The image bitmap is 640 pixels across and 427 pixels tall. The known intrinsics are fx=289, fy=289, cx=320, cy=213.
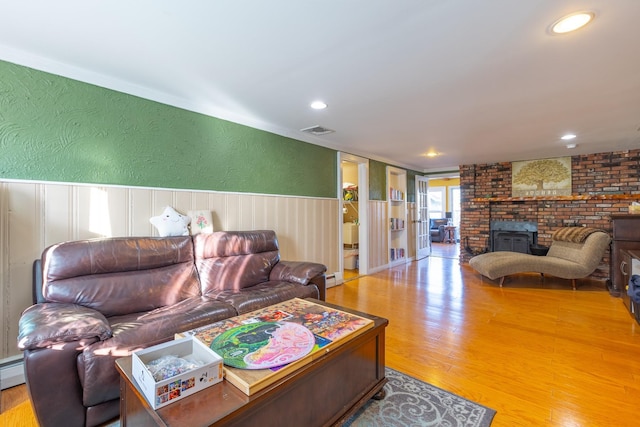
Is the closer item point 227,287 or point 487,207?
point 227,287

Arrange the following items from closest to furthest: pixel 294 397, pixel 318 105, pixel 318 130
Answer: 1. pixel 294 397
2. pixel 318 105
3. pixel 318 130

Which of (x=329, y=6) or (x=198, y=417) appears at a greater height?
(x=329, y=6)

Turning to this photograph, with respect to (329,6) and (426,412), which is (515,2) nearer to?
(329,6)

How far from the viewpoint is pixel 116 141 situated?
2404mm

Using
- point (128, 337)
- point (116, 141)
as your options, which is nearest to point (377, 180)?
point (116, 141)

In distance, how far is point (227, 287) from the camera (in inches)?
103

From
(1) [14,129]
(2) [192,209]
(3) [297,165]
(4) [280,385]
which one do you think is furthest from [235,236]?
(4) [280,385]

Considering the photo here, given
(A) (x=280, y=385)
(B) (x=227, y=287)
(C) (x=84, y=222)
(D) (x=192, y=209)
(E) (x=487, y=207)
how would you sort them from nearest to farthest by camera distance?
(A) (x=280, y=385) < (C) (x=84, y=222) < (B) (x=227, y=287) < (D) (x=192, y=209) < (E) (x=487, y=207)

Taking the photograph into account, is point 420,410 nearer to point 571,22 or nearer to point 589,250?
point 571,22

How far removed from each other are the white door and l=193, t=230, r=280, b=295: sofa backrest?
15.8 ft

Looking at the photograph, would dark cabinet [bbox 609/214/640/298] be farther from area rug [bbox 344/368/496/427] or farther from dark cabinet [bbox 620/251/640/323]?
area rug [bbox 344/368/496/427]

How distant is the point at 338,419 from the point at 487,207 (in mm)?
6000

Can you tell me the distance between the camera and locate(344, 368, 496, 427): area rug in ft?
5.11

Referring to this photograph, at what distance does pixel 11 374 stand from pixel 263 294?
171cm
